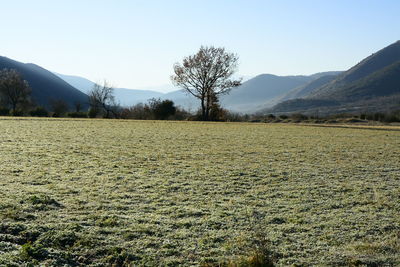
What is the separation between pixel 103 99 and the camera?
64938 millimetres

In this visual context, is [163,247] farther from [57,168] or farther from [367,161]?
[367,161]

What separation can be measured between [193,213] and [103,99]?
6132 centimetres

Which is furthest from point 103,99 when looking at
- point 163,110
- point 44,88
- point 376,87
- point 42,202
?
point 376,87

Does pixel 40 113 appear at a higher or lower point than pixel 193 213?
higher

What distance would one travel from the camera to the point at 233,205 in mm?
6977

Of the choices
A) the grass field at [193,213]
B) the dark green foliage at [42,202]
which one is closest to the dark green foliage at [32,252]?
the grass field at [193,213]

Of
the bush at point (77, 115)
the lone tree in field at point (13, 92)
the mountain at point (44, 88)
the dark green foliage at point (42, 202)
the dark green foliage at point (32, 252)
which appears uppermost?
the mountain at point (44, 88)

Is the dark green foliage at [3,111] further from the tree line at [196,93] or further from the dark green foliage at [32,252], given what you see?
the dark green foliage at [32,252]

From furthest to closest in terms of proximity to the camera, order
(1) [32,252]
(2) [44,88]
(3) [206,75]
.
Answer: (2) [44,88] < (3) [206,75] < (1) [32,252]

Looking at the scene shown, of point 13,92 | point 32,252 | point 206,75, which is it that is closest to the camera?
point 32,252

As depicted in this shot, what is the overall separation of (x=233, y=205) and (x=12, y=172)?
5785 mm

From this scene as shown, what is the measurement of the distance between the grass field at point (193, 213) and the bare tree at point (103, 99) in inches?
2050

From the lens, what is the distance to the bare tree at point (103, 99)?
6275cm

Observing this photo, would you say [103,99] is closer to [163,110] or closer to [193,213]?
[163,110]
